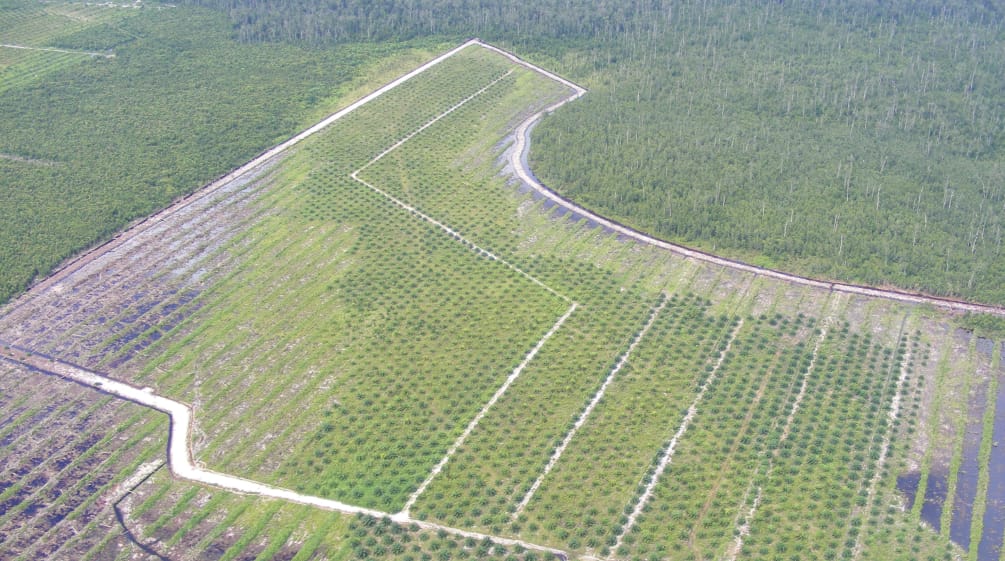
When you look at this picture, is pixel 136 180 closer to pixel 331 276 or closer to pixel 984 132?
pixel 331 276

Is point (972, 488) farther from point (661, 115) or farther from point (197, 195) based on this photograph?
point (197, 195)

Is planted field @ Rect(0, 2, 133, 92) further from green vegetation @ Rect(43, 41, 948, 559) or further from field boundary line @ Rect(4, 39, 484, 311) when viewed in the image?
green vegetation @ Rect(43, 41, 948, 559)

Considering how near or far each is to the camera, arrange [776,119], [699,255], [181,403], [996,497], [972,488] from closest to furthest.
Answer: [996,497] → [972,488] → [181,403] → [699,255] → [776,119]

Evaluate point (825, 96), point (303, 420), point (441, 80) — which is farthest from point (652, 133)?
point (303, 420)

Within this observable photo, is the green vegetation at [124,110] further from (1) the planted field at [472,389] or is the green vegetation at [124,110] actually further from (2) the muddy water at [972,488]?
(2) the muddy water at [972,488]

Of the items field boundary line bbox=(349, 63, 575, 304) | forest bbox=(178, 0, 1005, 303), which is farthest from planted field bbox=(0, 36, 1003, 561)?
forest bbox=(178, 0, 1005, 303)

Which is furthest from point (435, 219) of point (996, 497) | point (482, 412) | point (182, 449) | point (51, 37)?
point (51, 37)
